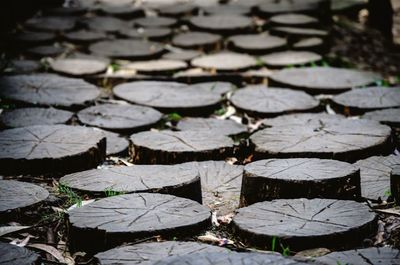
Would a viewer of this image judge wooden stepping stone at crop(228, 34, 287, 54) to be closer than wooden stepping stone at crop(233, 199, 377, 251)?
No

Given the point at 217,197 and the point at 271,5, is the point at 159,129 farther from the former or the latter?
the point at 271,5

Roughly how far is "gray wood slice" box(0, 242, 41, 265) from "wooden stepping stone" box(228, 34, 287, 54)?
11.2ft

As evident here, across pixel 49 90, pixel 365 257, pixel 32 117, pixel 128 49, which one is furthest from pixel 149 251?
pixel 128 49

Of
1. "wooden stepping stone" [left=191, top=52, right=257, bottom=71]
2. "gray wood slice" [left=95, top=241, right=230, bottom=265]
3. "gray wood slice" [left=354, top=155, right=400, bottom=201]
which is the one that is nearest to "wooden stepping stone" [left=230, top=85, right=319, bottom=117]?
"wooden stepping stone" [left=191, top=52, right=257, bottom=71]

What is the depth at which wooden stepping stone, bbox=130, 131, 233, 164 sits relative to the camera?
9.87 ft

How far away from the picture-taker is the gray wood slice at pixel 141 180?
254 cm

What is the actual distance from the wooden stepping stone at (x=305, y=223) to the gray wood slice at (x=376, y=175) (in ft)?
0.96

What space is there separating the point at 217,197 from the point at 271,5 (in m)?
3.86

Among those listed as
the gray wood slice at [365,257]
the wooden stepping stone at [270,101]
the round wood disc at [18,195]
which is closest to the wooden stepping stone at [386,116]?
the wooden stepping stone at [270,101]

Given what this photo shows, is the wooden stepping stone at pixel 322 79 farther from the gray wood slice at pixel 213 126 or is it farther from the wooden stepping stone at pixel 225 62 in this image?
the gray wood slice at pixel 213 126

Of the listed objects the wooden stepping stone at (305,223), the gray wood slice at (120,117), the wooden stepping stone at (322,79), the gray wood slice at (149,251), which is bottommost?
the gray wood slice at (149,251)

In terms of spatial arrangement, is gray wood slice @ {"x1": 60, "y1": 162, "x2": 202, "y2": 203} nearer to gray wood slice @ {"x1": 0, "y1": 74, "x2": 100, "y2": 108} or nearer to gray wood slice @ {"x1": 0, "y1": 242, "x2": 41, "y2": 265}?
gray wood slice @ {"x1": 0, "y1": 242, "x2": 41, "y2": 265}

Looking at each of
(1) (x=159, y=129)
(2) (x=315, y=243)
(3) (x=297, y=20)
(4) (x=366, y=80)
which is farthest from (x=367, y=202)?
(3) (x=297, y=20)

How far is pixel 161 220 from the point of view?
2.24 meters
